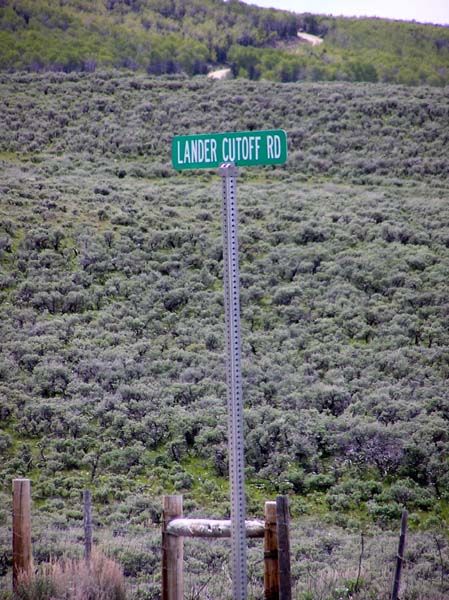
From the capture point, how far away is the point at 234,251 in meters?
4.56

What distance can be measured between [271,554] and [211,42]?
6578 centimetres

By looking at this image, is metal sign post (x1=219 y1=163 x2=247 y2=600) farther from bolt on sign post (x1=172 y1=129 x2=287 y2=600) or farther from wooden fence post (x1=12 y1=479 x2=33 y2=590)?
wooden fence post (x1=12 y1=479 x2=33 y2=590)

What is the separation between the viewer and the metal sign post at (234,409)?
439 centimetres

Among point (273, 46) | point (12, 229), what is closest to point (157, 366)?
point (12, 229)

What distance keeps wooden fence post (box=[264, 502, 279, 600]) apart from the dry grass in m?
1.11

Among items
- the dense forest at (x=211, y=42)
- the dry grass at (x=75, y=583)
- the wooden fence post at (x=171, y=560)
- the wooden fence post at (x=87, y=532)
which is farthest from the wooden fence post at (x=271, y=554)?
the dense forest at (x=211, y=42)

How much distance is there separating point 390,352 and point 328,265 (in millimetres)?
6243

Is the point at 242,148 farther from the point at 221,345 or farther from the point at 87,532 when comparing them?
the point at 221,345

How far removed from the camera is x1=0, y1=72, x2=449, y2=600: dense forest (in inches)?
504

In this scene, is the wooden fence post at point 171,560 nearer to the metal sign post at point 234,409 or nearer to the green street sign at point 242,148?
the metal sign post at point 234,409

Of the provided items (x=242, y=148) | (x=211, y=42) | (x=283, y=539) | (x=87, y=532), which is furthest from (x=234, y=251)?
(x=211, y=42)

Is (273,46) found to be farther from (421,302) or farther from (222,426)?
(222,426)

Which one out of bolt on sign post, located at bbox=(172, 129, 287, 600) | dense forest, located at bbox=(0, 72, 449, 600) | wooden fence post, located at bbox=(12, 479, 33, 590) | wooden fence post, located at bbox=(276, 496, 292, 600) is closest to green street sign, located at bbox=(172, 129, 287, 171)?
bolt on sign post, located at bbox=(172, 129, 287, 600)

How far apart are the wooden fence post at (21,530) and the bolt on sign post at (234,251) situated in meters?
2.44
